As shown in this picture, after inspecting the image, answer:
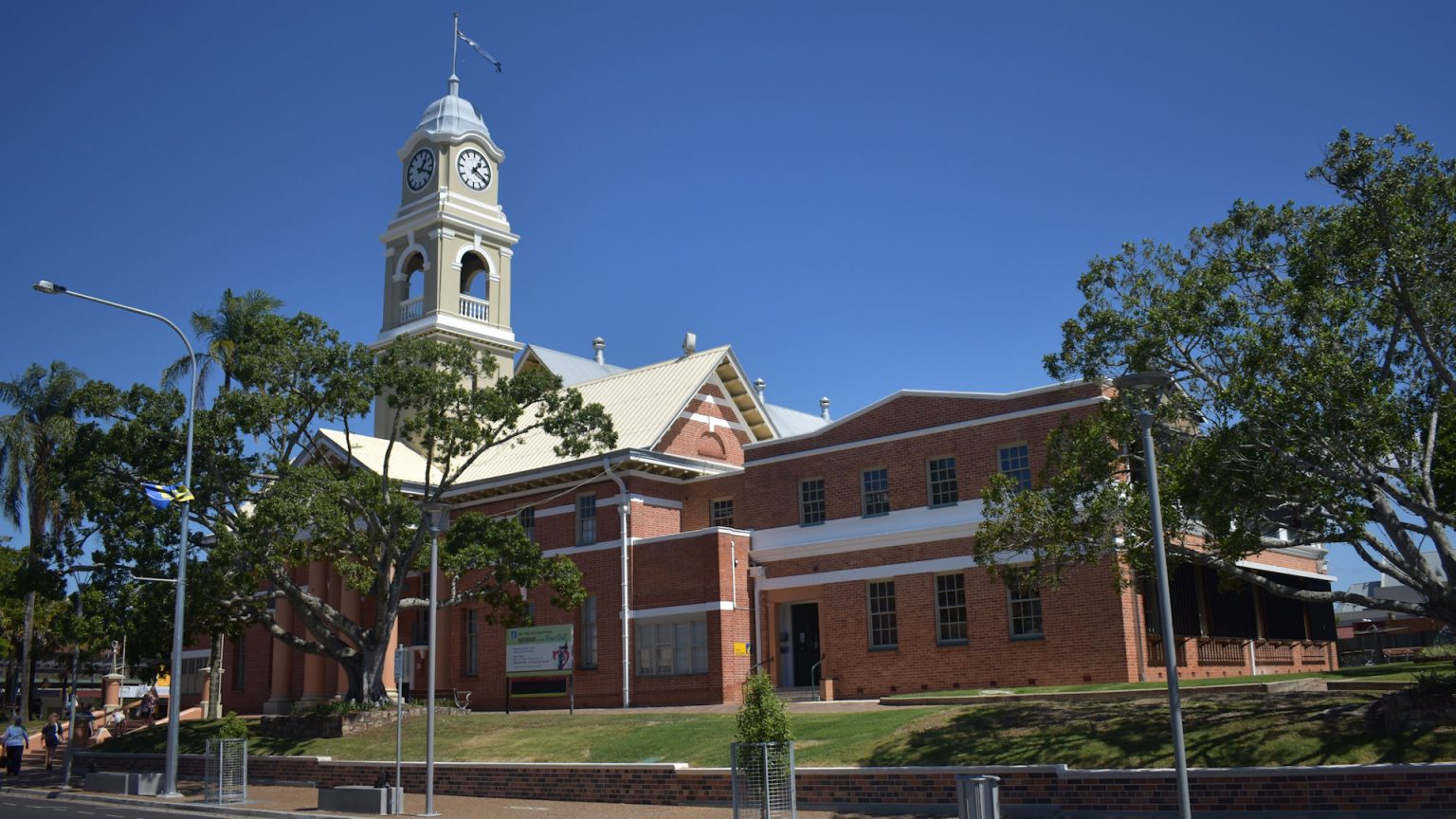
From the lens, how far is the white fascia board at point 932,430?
1206 inches

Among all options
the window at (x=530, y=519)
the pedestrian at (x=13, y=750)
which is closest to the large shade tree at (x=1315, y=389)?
the window at (x=530, y=519)

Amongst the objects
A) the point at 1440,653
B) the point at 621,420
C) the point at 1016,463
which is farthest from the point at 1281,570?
the point at 621,420

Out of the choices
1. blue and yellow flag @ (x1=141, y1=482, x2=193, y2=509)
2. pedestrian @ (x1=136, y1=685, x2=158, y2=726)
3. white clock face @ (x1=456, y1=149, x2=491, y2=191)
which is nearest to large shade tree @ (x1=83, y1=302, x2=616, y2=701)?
blue and yellow flag @ (x1=141, y1=482, x2=193, y2=509)

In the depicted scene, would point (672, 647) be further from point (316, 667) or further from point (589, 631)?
point (316, 667)

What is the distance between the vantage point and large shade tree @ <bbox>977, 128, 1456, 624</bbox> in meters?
16.7

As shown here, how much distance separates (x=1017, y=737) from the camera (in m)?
19.5

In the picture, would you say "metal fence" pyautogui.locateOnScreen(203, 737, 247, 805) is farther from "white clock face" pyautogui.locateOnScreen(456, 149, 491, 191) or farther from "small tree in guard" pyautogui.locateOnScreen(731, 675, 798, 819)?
"white clock face" pyautogui.locateOnScreen(456, 149, 491, 191)

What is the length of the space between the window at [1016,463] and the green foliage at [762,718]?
15102 millimetres

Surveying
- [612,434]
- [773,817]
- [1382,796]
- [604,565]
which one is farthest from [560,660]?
[1382,796]

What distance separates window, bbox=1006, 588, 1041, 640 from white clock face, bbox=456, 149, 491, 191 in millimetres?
31306

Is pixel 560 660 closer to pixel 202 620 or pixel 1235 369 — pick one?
pixel 202 620

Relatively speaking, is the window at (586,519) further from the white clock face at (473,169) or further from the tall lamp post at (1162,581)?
the tall lamp post at (1162,581)

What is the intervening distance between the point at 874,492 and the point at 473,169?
26.4 m

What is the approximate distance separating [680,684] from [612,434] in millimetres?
7843
